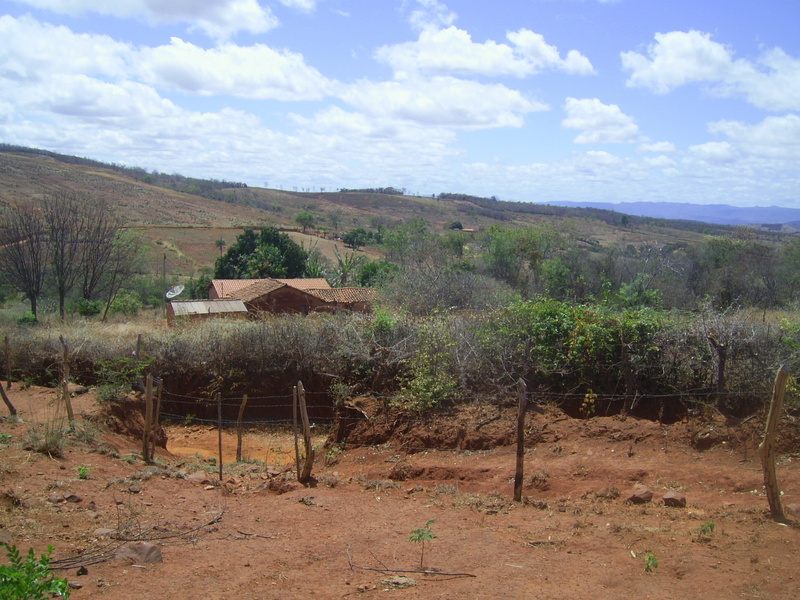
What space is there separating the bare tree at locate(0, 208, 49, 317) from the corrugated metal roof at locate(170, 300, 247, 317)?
26.7 ft

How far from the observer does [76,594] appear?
4.85 meters

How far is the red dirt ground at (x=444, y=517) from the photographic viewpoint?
5293mm

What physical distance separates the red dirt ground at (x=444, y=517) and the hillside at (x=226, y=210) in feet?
107

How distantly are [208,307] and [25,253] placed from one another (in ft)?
36.1

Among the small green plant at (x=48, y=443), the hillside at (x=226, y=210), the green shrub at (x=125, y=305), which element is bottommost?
the green shrub at (x=125, y=305)

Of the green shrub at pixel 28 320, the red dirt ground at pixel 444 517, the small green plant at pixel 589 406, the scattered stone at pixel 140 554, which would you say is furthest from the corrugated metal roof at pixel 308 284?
the scattered stone at pixel 140 554

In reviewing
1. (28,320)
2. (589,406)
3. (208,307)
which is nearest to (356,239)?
(208,307)

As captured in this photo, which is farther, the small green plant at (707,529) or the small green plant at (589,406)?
the small green plant at (589,406)

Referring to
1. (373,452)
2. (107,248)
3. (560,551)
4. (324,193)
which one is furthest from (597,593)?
(324,193)

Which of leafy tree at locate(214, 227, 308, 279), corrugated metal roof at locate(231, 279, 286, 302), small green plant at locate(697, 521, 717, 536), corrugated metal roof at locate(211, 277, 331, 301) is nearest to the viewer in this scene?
small green plant at locate(697, 521, 717, 536)

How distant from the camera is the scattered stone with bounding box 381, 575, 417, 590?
17.5ft

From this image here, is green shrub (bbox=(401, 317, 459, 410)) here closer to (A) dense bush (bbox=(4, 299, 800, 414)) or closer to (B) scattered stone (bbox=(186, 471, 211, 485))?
(A) dense bush (bbox=(4, 299, 800, 414))

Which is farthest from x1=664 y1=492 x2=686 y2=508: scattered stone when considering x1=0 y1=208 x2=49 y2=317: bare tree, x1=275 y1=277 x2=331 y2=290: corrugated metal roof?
x1=0 y1=208 x2=49 y2=317: bare tree

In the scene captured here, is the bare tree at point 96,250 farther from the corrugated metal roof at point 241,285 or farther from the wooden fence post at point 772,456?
the wooden fence post at point 772,456
